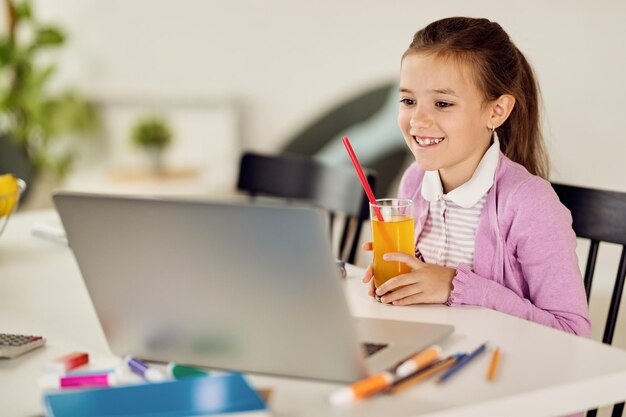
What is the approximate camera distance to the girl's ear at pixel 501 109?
4.71ft

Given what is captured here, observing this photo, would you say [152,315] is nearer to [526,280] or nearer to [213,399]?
[213,399]

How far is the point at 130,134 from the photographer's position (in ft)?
15.8

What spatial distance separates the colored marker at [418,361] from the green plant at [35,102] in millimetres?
4209

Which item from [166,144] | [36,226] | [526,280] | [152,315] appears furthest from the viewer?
[166,144]

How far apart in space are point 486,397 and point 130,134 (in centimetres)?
414

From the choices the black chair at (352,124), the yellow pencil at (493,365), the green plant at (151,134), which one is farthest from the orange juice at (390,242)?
the green plant at (151,134)

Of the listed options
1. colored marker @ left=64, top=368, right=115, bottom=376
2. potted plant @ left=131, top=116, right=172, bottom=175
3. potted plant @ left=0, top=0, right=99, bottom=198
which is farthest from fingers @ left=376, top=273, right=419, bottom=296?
potted plant @ left=0, top=0, right=99, bottom=198

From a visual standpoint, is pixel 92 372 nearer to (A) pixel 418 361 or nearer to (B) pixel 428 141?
(A) pixel 418 361

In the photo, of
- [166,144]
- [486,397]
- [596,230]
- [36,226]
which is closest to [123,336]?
[486,397]

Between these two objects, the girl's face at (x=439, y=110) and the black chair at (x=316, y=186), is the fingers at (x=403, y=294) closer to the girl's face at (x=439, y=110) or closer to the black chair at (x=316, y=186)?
the girl's face at (x=439, y=110)

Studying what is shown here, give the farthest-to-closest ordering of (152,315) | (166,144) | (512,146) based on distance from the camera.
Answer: (166,144) → (512,146) → (152,315)

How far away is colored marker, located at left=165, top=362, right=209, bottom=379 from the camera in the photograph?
95 centimetres

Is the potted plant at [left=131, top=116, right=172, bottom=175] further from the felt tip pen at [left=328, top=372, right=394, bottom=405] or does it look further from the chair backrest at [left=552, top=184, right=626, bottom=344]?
the felt tip pen at [left=328, top=372, right=394, bottom=405]

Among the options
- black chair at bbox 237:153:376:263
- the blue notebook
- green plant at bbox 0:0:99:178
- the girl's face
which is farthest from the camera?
green plant at bbox 0:0:99:178
